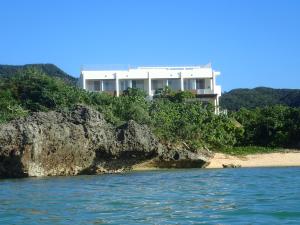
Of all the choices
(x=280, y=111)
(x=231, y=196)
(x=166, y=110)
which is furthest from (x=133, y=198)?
(x=280, y=111)

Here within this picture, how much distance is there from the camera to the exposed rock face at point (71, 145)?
35.0m

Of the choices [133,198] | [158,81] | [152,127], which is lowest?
[133,198]

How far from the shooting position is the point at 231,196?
2192cm

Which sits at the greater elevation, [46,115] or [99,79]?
[99,79]

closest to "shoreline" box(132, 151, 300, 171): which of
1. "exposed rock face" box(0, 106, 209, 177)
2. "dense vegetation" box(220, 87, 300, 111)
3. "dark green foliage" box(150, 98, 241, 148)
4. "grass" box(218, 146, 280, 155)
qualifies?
"grass" box(218, 146, 280, 155)

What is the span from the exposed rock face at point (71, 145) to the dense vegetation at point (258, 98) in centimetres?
6239

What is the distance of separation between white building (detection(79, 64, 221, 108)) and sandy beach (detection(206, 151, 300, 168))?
80.3 ft

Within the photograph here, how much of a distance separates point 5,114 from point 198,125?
587 inches

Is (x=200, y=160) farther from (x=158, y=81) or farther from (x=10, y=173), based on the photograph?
(x=158, y=81)

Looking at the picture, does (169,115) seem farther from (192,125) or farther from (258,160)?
(258,160)

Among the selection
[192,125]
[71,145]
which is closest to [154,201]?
[71,145]

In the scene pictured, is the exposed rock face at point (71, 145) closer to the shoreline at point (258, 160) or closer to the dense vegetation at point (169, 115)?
the dense vegetation at point (169, 115)

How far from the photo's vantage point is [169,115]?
160 feet

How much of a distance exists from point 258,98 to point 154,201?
91.2 metres
